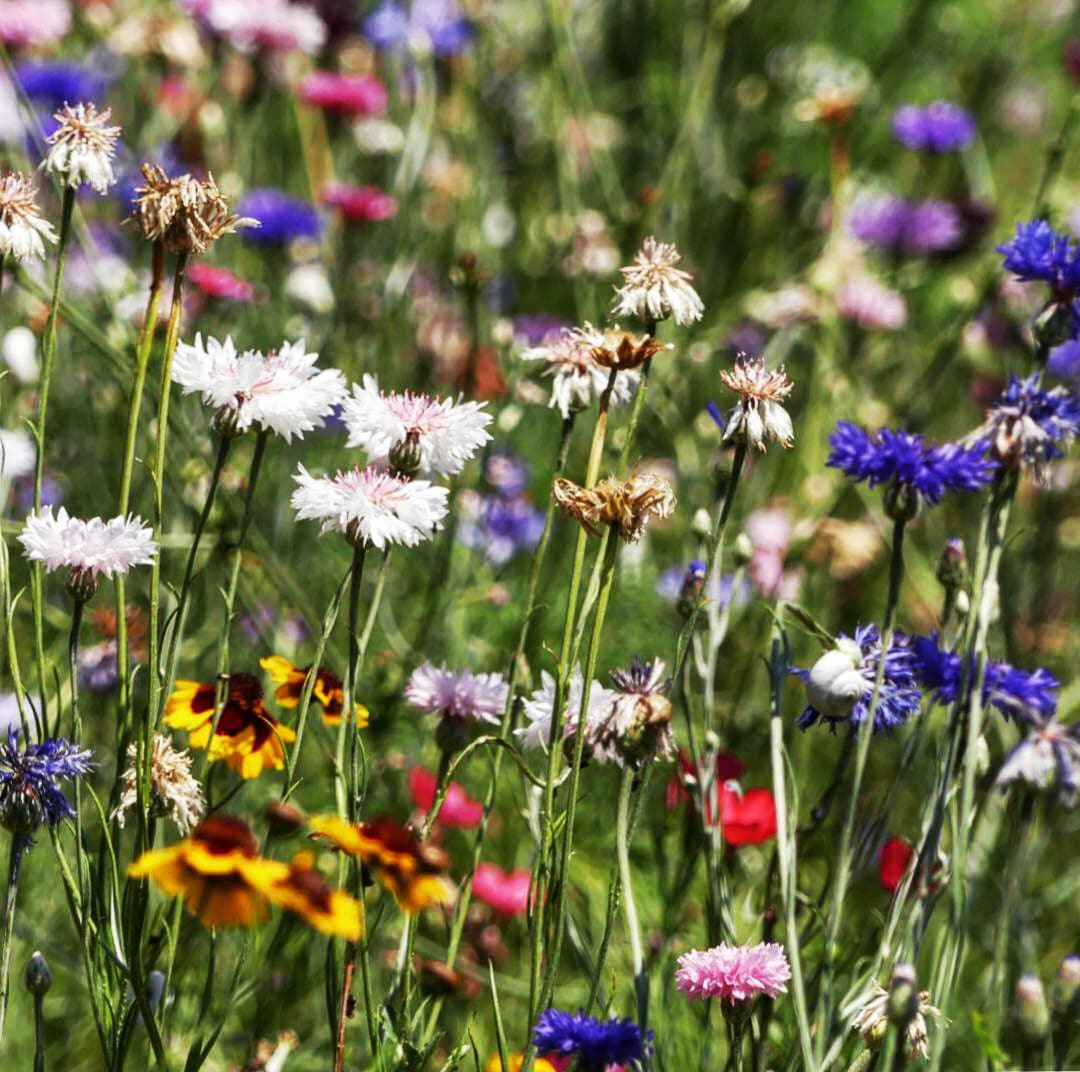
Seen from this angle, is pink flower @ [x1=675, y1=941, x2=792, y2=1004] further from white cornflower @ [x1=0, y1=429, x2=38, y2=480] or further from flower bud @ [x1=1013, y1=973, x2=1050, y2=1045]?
white cornflower @ [x1=0, y1=429, x2=38, y2=480]

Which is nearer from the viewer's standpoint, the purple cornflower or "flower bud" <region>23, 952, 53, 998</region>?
"flower bud" <region>23, 952, 53, 998</region>

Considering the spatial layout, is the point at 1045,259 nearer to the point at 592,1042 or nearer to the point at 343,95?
the point at 592,1042

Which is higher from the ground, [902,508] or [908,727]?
[908,727]

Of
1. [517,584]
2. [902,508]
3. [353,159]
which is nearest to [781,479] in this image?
[517,584]

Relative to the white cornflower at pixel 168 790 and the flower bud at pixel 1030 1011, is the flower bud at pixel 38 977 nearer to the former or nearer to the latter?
the white cornflower at pixel 168 790

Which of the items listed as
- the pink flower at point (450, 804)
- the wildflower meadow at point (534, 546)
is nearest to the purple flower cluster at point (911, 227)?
the wildflower meadow at point (534, 546)

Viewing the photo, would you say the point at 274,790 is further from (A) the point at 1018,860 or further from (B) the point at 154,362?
(A) the point at 1018,860

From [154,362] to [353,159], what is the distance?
1075 millimetres

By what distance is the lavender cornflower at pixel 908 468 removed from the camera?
99 cm

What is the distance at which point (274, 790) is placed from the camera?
5.06ft

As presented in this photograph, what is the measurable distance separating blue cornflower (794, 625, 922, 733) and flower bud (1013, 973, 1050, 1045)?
169mm

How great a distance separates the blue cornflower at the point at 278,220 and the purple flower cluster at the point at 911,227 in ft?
2.47

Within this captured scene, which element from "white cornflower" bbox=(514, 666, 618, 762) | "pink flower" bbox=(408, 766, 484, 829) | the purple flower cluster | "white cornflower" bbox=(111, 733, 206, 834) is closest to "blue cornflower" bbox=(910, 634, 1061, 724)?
"white cornflower" bbox=(514, 666, 618, 762)

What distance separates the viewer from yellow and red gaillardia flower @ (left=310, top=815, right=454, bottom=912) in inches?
29.3
